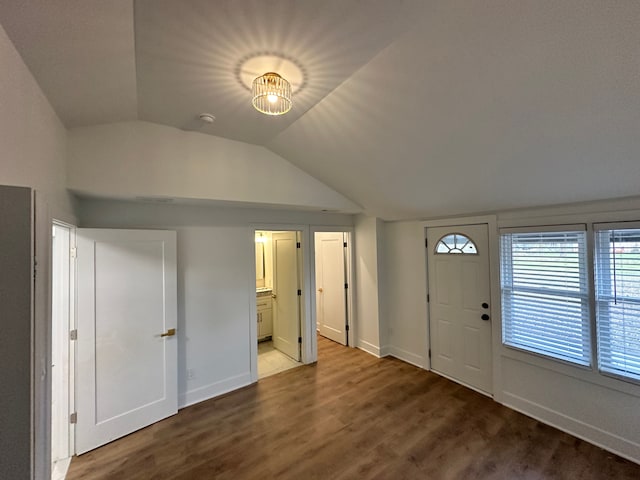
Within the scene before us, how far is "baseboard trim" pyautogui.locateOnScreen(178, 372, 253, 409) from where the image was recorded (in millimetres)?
3250

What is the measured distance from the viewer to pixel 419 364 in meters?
4.13

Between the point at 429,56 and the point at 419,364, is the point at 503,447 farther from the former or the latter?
the point at 429,56

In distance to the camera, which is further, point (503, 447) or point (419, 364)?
point (419, 364)

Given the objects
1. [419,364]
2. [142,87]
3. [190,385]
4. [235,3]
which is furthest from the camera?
[419,364]

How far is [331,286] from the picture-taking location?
205 inches

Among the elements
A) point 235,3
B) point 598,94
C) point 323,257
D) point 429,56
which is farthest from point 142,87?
point 323,257

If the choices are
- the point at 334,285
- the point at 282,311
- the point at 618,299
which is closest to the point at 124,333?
the point at 282,311

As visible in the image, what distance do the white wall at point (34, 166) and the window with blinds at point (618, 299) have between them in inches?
151

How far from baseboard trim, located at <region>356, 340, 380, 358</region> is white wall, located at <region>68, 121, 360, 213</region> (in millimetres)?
2629

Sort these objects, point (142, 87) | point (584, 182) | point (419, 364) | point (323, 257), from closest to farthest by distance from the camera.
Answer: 1. point (142, 87)
2. point (584, 182)
3. point (419, 364)
4. point (323, 257)

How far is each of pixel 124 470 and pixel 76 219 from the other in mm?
2211

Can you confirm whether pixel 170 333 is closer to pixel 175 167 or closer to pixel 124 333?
pixel 124 333

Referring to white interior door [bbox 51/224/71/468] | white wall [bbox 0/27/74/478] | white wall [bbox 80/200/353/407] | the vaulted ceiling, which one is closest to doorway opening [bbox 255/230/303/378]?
white wall [bbox 80/200/353/407]

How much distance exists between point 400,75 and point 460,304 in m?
2.96
